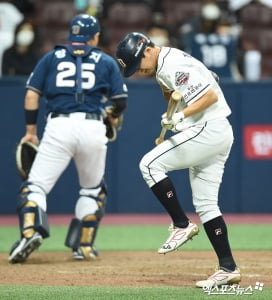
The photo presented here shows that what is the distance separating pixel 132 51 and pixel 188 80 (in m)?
0.47

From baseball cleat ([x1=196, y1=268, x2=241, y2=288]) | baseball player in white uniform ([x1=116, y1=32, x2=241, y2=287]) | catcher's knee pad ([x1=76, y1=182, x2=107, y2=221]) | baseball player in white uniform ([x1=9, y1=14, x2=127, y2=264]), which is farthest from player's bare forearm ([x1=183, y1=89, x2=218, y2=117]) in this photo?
catcher's knee pad ([x1=76, y1=182, x2=107, y2=221])

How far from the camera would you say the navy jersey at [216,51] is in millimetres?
13398

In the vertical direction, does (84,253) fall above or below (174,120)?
below

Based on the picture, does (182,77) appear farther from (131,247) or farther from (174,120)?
(131,247)

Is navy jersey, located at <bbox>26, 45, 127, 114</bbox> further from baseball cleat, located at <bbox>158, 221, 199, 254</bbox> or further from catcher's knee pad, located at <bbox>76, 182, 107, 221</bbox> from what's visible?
baseball cleat, located at <bbox>158, 221, 199, 254</bbox>

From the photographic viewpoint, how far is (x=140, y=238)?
414 inches

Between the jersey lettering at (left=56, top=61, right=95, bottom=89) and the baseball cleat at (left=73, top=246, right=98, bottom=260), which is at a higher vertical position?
the jersey lettering at (left=56, top=61, right=95, bottom=89)

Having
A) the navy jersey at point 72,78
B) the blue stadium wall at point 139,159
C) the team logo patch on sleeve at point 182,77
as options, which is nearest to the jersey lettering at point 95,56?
the navy jersey at point 72,78

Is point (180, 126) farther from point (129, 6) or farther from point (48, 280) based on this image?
point (129, 6)

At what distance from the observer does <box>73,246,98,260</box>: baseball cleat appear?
8.69m

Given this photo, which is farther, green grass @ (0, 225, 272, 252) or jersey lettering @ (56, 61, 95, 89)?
green grass @ (0, 225, 272, 252)

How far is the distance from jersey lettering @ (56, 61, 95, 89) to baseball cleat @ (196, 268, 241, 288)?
8.49 ft

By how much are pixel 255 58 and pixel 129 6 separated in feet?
8.16

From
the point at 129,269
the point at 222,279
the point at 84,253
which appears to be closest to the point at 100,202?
the point at 84,253
